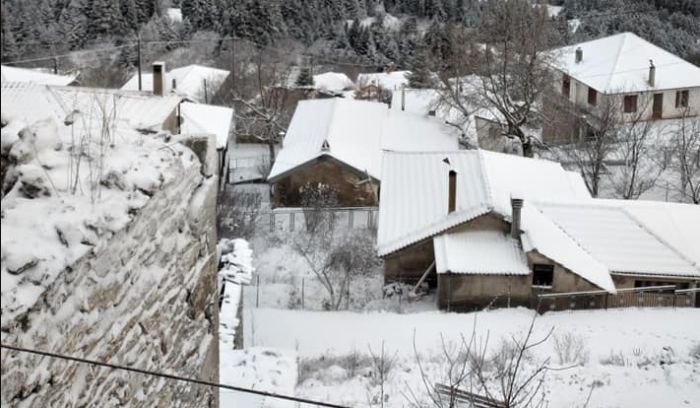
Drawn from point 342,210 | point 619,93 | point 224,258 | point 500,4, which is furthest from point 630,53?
point 224,258

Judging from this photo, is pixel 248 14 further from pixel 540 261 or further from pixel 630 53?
pixel 540 261

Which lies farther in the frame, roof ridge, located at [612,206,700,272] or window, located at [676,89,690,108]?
window, located at [676,89,690,108]

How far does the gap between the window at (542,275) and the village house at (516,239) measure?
0.07 ft

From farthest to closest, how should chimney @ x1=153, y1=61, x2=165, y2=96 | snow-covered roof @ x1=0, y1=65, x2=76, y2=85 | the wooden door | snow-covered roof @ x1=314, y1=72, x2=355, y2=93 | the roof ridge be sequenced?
1. snow-covered roof @ x1=314, y1=72, x2=355, y2=93
2. the wooden door
3. the roof ridge
4. chimney @ x1=153, y1=61, x2=165, y2=96
5. snow-covered roof @ x1=0, y1=65, x2=76, y2=85

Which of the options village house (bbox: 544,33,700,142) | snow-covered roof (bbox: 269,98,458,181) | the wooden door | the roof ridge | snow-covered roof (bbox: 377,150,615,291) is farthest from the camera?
the wooden door

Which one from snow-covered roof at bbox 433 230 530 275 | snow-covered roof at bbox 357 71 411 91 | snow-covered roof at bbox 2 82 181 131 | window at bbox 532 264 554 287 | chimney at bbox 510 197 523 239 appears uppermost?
snow-covered roof at bbox 357 71 411 91

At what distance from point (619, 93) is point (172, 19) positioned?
64.7 ft

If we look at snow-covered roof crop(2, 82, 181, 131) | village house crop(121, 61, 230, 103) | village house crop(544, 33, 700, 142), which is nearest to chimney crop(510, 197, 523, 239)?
snow-covered roof crop(2, 82, 181, 131)

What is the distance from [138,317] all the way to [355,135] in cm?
2433

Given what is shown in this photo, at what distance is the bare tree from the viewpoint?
98.8 feet

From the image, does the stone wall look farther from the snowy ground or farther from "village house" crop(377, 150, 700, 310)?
"village house" crop(377, 150, 700, 310)

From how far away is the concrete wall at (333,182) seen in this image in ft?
86.8

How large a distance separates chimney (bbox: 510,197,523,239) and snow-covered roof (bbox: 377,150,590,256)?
1.00 feet

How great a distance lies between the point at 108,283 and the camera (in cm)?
469
